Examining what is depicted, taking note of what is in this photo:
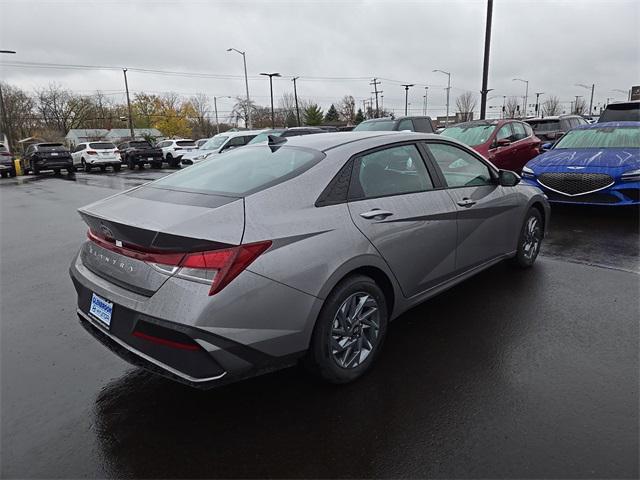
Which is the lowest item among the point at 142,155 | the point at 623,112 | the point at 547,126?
the point at 142,155

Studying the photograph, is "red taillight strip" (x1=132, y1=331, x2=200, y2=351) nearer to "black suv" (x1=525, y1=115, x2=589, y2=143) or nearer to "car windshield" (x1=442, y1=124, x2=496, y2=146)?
"car windshield" (x1=442, y1=124, x2=496, y2=146)

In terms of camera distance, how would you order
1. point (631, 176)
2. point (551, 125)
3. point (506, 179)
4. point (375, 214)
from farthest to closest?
point (551, 125) < point (631, 176) < point (506, 179) < point (375, 214)

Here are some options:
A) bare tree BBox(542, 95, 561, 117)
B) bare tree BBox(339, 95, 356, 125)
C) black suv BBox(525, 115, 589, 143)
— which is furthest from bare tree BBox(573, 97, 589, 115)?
black suv BBox(525, 115, 589, 143)

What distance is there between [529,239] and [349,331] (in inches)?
123

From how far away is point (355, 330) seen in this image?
2.92 m

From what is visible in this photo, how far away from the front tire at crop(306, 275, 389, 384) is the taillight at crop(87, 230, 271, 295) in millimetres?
629

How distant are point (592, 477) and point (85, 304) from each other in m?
3.02

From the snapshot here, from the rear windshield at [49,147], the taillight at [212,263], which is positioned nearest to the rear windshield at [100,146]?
the rear windshield at [49,147]

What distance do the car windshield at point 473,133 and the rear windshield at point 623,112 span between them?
13.5 feet

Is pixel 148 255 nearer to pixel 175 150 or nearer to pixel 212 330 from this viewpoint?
pixel 212 330

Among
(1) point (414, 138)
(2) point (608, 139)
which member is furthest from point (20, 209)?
(2) point (608, 139)

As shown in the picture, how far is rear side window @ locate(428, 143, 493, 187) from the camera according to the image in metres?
3.84

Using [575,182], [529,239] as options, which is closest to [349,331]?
[529,239]

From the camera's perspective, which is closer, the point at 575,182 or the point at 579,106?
the point at 575,182
